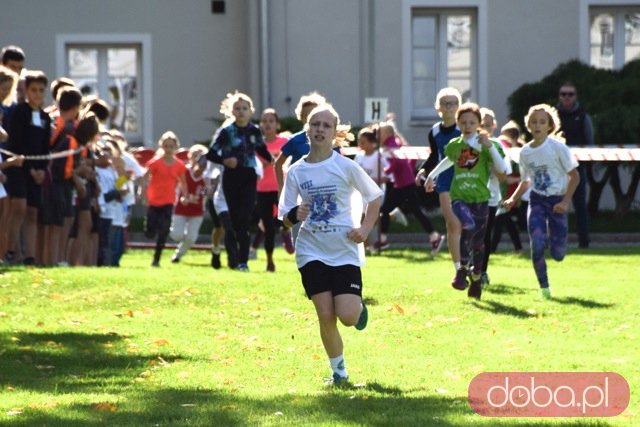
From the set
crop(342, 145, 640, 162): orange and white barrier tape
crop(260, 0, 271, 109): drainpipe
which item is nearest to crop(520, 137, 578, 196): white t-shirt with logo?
crop(342, 145, 640, 162): orange and white barrier tape

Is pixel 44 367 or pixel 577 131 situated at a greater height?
pixel 577 131

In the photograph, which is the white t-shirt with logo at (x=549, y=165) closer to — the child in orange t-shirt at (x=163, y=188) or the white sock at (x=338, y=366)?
the white sock at (x=338, y=366)

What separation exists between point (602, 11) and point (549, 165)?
16894mm

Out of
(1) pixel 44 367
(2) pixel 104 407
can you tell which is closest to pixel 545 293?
(1) pixel 44 367

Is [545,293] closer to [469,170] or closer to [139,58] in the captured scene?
[469,170]

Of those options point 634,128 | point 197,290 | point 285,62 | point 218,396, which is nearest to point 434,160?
point 197,290

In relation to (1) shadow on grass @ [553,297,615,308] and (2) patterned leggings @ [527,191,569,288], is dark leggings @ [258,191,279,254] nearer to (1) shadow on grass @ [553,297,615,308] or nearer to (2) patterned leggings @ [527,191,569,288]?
(2) patterned leggings @ [527,191,569,288]

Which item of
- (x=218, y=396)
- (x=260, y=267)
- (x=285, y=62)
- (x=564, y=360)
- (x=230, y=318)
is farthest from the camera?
(x=285, y=62)

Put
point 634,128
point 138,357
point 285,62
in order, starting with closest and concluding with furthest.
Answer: point 138,357
point 634,128
point 285,62

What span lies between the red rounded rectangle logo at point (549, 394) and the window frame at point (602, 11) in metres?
20.9

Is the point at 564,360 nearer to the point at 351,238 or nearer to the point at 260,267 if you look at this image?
the point at 351,238

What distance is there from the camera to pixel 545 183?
14.1 meters

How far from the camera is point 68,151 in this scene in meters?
17.1

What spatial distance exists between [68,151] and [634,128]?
36.9 ft
